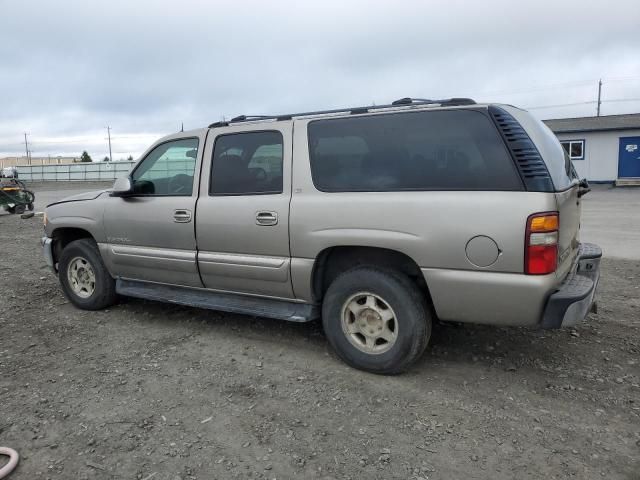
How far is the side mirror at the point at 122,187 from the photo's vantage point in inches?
185

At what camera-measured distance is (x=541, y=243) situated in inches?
119

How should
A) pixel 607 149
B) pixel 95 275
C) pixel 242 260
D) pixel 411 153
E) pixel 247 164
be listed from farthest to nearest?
pixel 607 149 < pixel 95 275 < pixel 247 164 < pixel 242 260 < pixel 411 153

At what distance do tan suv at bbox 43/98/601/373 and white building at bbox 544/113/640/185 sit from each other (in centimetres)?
2257

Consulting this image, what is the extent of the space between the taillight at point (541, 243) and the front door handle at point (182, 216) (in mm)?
2760

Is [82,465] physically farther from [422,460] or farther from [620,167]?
[620,167]

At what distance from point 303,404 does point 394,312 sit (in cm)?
87

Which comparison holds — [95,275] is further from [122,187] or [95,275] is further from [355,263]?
[355,263]

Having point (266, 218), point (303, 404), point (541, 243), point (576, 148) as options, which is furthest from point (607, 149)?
point (303, 404)

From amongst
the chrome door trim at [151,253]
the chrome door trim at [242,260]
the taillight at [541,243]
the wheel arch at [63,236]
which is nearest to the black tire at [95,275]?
the wheel arch at [63,236]

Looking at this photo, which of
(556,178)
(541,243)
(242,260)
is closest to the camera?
(541,243)

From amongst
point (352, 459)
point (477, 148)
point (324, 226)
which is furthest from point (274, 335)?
point (477, 148)

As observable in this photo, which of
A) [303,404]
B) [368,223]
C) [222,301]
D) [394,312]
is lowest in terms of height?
[303,404]

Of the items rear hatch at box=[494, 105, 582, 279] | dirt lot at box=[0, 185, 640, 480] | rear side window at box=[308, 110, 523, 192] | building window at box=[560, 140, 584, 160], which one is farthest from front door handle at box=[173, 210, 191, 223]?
building window at box=[560, 140, 584, 160]

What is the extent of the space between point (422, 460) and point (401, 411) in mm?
509
